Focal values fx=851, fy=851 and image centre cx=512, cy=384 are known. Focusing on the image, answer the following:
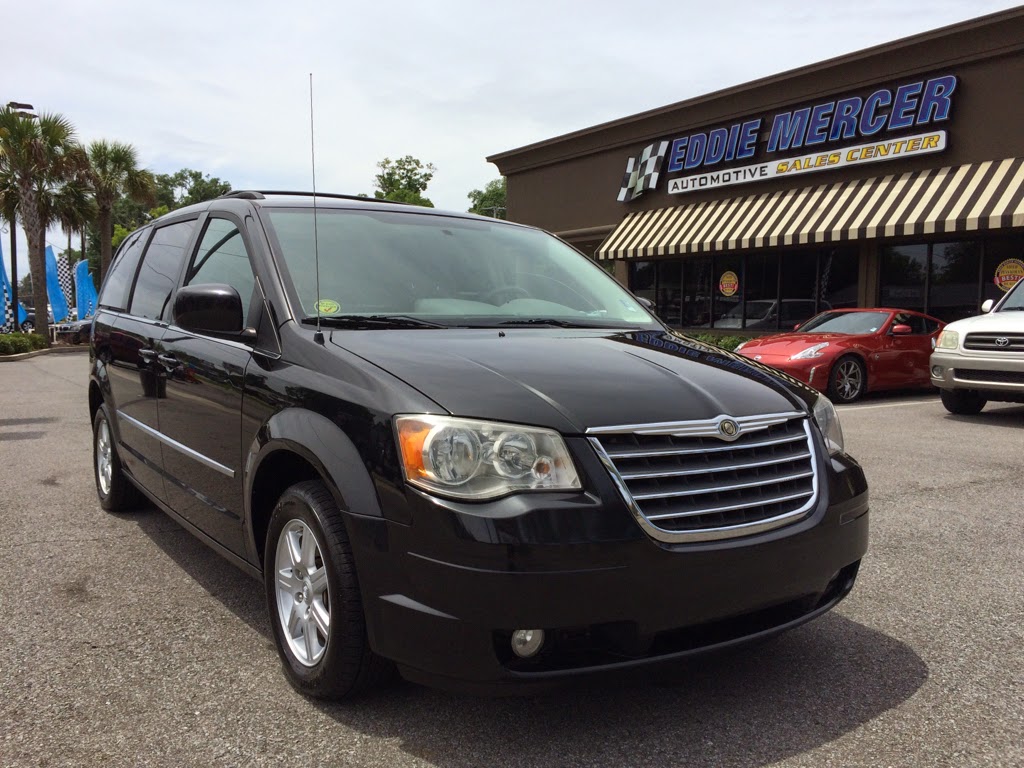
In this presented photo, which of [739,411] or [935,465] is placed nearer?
[739,411]

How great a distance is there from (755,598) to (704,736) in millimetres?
446

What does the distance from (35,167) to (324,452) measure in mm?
31547

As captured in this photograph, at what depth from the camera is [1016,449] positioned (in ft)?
24.7

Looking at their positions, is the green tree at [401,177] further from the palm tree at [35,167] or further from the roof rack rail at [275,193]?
the roof rack rail at [275,193]

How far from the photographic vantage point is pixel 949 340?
382 inches

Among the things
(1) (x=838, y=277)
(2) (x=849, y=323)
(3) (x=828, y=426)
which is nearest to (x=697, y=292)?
(1) (x=838, y=277)

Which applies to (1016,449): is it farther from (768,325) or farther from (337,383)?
(768,325)

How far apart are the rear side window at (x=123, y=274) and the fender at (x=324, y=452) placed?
259 centimetres

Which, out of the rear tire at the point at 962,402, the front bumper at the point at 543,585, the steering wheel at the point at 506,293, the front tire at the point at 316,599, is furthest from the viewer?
the rear tire at the point at 962,402

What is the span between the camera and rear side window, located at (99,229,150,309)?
5.14 metres

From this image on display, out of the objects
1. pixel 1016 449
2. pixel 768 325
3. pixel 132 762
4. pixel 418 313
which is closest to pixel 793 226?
pixel 768 325

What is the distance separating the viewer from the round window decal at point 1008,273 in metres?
15.1

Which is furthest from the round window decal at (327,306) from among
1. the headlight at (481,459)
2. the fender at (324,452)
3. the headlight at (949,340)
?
the headlight at (949,340)

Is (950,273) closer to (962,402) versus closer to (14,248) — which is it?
(962,402)
